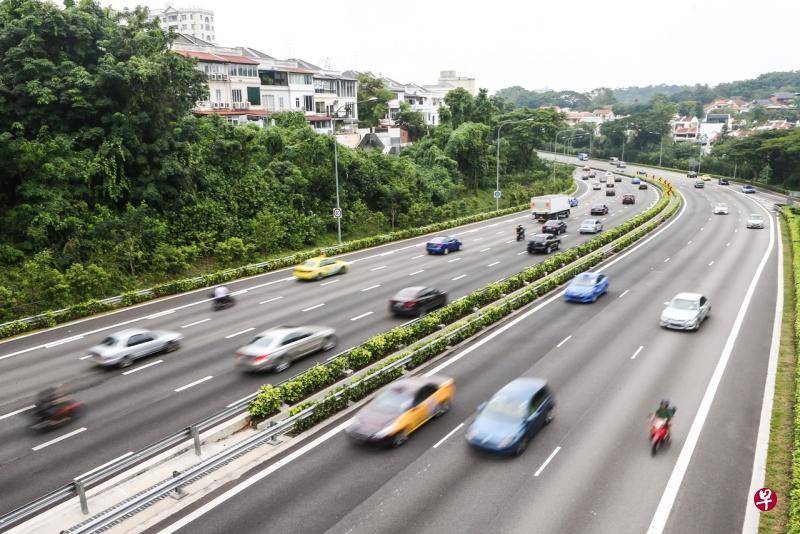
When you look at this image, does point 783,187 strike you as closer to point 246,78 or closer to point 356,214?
point 356,214

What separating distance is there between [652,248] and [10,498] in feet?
150

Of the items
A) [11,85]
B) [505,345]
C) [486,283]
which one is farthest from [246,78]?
[505,345]

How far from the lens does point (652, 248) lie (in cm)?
4678

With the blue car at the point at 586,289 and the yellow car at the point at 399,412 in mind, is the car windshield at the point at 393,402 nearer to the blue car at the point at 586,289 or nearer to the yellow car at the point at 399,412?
the yellow car at the point at 399,412

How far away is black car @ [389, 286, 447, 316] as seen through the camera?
27.5 m

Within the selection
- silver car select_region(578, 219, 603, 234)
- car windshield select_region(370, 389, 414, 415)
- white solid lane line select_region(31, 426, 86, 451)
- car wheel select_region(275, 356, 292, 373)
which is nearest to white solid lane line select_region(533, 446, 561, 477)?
car windshield select_region(370, 389, 414, 415)

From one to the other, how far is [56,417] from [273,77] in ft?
202

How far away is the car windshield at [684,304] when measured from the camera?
1035 inches

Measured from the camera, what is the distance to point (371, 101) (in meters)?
98.4

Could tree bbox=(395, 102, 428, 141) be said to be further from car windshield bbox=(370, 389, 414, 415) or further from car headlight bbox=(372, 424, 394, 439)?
car headlight bbox=(372, 424, 394, 439)

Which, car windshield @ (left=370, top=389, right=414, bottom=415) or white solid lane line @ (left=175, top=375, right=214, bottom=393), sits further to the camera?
white solid lane line @ (left=175, top=375, right=214, bottom=393)

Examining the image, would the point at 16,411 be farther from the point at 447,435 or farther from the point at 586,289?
the point at 586,289

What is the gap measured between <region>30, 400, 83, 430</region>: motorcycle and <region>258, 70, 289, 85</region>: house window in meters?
60.3

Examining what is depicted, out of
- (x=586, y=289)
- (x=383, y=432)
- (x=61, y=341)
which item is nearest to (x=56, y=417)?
(x=61, y=341)
